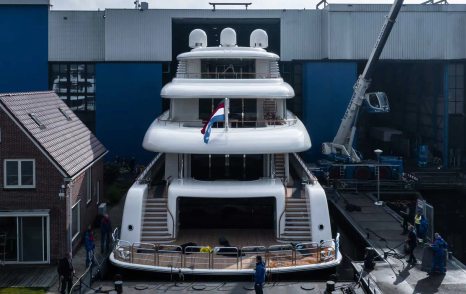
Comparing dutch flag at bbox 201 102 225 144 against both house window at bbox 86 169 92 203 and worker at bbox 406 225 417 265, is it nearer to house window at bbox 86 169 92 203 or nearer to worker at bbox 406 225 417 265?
house window at bbox 86 169 92 203

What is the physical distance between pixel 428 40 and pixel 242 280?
2750 cm

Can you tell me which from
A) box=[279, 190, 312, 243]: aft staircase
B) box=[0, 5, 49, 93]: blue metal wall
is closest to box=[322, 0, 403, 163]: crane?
box=[279, 190, 312, 243]: aft staircase

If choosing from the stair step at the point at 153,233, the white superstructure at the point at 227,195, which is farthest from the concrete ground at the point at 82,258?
the stair step at the point at 153,233

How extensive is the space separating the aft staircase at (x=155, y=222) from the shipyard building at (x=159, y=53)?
18.6m

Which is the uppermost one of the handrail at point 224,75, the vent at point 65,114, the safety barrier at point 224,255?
the handrail at point 224,75

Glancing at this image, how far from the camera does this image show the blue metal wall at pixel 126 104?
39.2 m

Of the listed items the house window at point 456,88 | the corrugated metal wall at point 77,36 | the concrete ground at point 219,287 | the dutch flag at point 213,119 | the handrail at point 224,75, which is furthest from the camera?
the house window at point 456,88

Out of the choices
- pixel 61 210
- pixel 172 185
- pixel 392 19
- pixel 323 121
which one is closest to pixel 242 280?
pixel 172 185

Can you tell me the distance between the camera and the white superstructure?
744 inches

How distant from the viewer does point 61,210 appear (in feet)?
64.3

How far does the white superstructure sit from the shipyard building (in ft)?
44.2

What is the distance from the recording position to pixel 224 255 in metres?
19.2

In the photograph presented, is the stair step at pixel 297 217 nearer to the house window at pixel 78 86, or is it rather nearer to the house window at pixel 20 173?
the house window at pixel 20 173

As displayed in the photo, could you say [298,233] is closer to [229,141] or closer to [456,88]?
[229,141]
